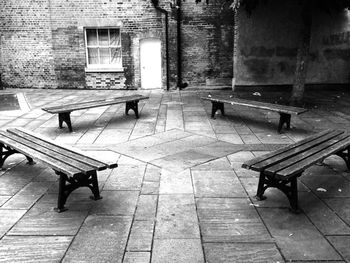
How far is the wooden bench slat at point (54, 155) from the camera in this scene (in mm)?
3984

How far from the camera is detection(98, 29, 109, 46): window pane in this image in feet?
44.0

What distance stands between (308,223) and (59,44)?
12.2m

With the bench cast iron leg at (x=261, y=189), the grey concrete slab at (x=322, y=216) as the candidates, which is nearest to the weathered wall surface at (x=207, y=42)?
the grey concrete slab at (x=322, y=216)

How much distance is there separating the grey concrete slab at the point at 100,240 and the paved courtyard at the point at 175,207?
1 cm

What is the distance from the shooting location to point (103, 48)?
532 inches

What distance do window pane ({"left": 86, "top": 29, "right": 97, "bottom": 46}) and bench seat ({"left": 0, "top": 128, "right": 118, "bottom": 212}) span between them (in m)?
9.08

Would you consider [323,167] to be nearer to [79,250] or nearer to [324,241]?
[324,241]

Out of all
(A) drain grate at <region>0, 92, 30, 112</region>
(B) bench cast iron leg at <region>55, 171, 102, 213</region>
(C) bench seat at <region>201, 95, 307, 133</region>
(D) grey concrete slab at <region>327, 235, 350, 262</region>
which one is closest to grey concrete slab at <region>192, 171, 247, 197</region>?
(D) grey concrete slab at <region>327, 235, 350, 262</region>

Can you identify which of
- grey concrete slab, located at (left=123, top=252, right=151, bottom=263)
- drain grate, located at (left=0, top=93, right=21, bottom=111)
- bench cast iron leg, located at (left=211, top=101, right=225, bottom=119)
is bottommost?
grey concrete slab, located at (left=123, top=252, right=151, bottom=263)

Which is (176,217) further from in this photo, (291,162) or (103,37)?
(103,37)

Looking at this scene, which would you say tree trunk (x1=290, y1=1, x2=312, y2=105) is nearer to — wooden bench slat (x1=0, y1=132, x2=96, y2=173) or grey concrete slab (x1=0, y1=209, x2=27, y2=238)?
wooden bench slat (x1=0, y1=132, x2=96, y2=173)

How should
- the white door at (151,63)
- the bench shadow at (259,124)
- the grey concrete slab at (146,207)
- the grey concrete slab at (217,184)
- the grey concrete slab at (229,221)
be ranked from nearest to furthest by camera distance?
the grey concrete slab at (229,221)
the grey concrete slab at (146,207)
the grey concrete slab at (217,184)
the bench shadow at (259,124)
the white door at (151,63)

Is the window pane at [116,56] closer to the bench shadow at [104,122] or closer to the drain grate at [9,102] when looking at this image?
the drain grate at [9,102]

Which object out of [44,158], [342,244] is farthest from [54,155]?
[342,244]
